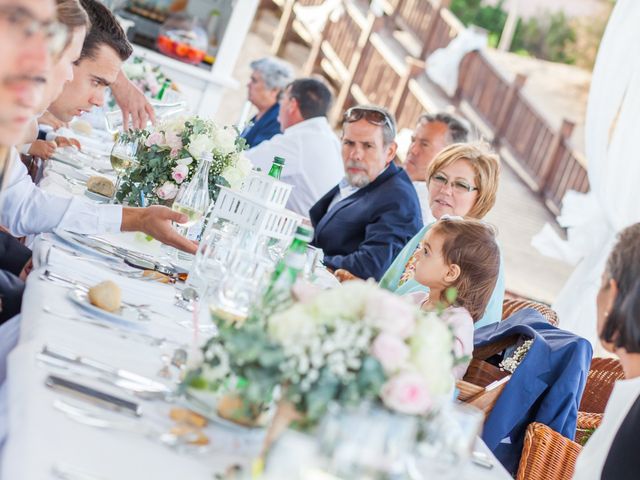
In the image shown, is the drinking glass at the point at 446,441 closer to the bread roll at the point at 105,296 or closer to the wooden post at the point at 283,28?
the bread roll at the point at 105,296

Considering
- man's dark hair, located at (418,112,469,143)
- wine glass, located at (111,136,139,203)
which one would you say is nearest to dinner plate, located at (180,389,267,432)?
wine glass, located at (111,136,139,203)

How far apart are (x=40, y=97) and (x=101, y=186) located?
5.68ft

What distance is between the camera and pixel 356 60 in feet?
46.2

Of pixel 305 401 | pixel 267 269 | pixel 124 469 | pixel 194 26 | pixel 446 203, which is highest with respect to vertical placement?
pixel 194 26

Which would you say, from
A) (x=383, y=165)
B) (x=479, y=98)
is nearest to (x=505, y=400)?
(x=383, y=165)

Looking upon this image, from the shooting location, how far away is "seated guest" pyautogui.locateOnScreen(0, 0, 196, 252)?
55.7 inches

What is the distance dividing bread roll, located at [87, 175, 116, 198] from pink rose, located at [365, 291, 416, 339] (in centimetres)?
201

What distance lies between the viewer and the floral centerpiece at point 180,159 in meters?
2.92

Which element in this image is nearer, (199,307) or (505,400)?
(199,307)

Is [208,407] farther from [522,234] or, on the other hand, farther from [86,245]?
[522,234]

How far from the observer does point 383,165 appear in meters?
4.34

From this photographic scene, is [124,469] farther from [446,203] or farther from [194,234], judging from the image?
[446,203]

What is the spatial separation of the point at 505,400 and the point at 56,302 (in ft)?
3.83

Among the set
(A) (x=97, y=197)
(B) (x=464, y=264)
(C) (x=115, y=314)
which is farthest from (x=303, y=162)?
(C) (x=115, y=314)
